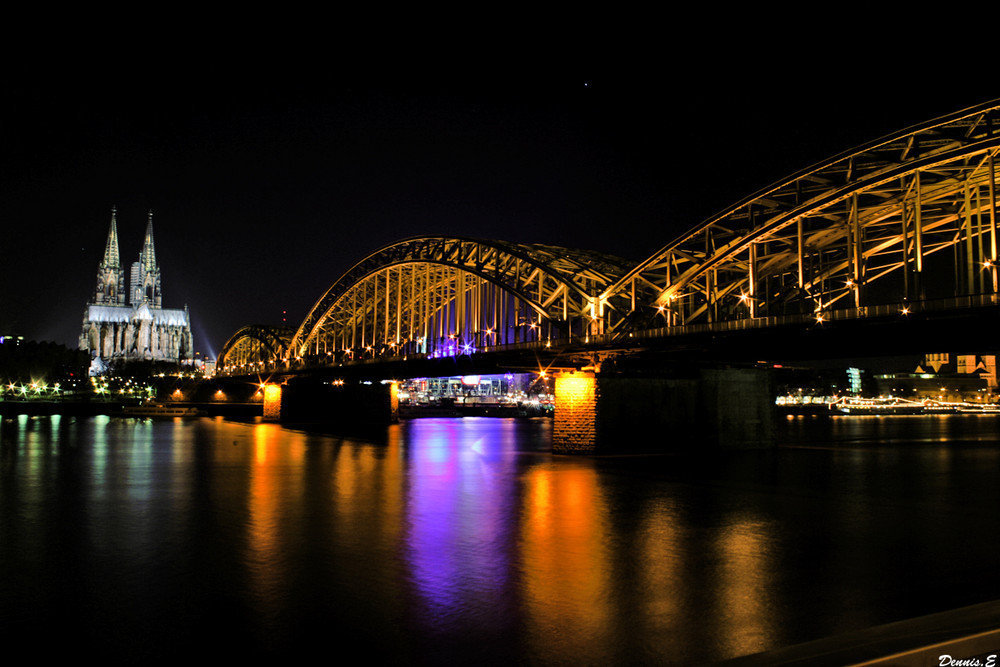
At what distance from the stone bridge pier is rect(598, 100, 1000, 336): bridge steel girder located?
143 inches

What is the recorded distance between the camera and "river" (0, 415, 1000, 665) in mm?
11078

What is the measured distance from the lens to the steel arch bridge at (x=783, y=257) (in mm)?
34156

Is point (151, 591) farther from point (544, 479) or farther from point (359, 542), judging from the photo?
point (544, 479)

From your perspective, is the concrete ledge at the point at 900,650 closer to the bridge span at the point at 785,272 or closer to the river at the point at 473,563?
the river at the point at 473,563

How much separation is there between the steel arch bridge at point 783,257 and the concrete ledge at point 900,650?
2661 centimetres

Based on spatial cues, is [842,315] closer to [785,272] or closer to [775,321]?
[775,321]

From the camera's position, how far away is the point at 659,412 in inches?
1868

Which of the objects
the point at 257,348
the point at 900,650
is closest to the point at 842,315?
the point at 900,650

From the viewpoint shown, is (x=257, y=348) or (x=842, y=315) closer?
(x=842, y=315)

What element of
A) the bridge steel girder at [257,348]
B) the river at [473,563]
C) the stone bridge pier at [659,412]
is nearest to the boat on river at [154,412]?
the bridge steel girder at [257,348]

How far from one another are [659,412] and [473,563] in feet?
109

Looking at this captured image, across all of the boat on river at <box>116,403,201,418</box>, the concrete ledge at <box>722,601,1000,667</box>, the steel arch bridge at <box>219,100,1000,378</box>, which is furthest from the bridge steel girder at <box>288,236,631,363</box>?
the concrete ledge at <box>722,601,1000,667</box>

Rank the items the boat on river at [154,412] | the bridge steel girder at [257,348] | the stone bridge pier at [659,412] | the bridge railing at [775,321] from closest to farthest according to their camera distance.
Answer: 1. the bridge railing at [775,321]
2. the stone bridge pier at [659,412]
3. the boat on river at [154,412]
4. the bridge steel girder at [257,348]

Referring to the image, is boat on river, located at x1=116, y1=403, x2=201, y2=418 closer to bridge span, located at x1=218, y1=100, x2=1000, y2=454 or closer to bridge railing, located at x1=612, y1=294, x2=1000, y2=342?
bridge span, located at x1=218, y1=100, x2=1000, y2=454
